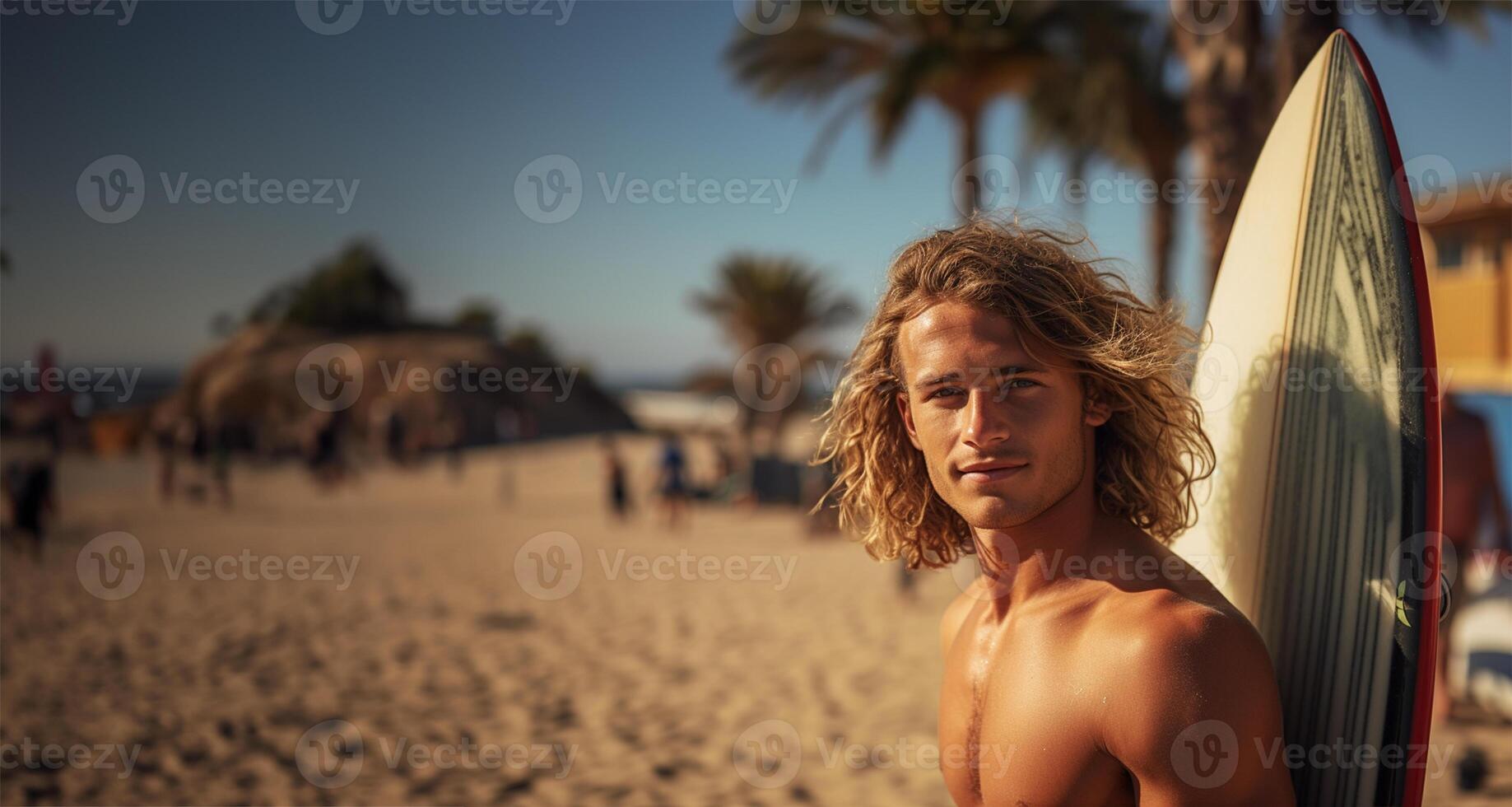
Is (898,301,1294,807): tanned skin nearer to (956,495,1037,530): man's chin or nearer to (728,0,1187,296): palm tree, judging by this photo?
(956,495,1037,530): man's chin

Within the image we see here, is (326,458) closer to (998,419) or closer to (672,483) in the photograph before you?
(672,483)

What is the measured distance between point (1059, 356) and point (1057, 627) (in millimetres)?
471

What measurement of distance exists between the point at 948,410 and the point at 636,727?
4.53 m

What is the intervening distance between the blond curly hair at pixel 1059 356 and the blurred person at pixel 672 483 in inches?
534

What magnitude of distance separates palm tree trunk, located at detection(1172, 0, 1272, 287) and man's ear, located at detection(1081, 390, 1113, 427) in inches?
135

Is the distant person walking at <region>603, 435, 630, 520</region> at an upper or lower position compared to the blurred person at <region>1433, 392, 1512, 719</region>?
lower

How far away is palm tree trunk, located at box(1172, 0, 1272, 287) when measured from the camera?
4.68 m

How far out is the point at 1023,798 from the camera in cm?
144

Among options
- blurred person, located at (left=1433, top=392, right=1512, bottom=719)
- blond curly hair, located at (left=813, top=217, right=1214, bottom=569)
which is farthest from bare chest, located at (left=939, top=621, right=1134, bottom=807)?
blurred person, located at (left=1433, top=392, right=1512, bottom=719)

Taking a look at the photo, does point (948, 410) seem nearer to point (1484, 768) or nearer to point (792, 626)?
point (1484, 768)

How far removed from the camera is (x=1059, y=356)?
1.51m

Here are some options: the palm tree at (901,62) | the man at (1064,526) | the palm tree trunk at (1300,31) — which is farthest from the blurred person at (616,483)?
the man at (1064,526)

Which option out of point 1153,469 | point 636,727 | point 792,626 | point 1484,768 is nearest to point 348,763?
point 636,727

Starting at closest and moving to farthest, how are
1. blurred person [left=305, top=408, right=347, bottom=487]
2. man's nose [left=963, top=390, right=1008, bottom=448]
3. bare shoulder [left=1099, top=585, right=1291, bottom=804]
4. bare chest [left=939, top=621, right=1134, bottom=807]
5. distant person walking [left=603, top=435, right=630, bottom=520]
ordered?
bare shoulder [left=1099, top=585, right=1291, bottom=804] < bare chest [left=939, top=621, right=1134, bottom=807] < man's nose [left=963, top=390, right=1008, bottom=448] < distant person walking [left=603, top=435, right=630, bottom=520] < blurred person [left=305, top=408, right=347, bottom=487]
